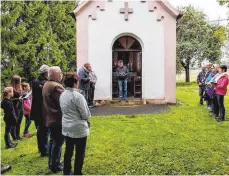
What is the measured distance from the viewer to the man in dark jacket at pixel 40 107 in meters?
6.33

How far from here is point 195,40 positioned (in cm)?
3116

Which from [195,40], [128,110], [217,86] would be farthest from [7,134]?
[195,40]

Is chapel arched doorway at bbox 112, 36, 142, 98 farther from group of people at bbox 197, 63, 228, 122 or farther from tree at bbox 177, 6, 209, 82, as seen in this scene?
tree at bbox 177, 6, 209, 82

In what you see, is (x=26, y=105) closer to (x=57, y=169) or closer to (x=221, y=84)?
(x=57, y=169)

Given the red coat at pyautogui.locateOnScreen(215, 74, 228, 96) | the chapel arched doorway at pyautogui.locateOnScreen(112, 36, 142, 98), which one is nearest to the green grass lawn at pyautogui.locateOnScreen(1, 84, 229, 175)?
the red coat at pyautogui.locateOnScreen(215, 74, 228, 96)

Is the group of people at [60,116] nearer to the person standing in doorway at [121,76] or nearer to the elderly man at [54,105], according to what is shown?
the elderly man at [54,105]

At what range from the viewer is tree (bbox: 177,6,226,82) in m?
31.1

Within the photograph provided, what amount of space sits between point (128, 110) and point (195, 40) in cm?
2125

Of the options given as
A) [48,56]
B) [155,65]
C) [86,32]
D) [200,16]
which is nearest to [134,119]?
[155,65]

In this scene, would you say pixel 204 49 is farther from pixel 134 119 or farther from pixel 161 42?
pixel 134 119

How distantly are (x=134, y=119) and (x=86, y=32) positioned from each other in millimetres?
4618

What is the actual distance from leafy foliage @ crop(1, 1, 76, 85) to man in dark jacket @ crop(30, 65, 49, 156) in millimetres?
10368

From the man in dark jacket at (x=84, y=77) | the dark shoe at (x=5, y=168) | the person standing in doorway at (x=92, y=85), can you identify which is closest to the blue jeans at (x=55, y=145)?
the dark shoe at (x=5, y=168)

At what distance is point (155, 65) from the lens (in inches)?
524
